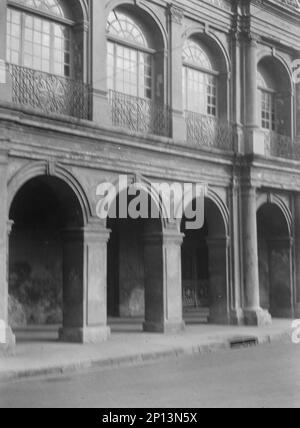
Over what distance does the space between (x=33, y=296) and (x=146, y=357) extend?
230 inches

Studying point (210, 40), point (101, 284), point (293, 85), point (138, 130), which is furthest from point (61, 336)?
point (293, 85)

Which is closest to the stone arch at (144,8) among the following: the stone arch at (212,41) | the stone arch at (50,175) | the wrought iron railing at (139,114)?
the stone arch at (212,41)

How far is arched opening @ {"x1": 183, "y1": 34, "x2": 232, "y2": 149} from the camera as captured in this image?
57.6 feet

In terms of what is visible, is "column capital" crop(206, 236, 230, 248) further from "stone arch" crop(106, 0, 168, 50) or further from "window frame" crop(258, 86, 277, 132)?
"stone arch" crop(106, 0, 168, 50)

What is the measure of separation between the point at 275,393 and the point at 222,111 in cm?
1098

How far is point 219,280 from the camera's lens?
707 inches

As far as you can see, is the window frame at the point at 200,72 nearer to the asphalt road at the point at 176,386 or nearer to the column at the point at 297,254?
the column at the point at 297,254

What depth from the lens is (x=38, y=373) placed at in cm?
1083

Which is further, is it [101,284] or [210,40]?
[210,40]

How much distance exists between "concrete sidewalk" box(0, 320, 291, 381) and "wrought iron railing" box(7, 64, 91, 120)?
14.7 ft

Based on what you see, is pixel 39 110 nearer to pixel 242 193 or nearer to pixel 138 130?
pixel 138 130

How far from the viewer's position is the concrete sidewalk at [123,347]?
11.2 m

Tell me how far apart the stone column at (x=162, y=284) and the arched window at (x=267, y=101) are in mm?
5540
